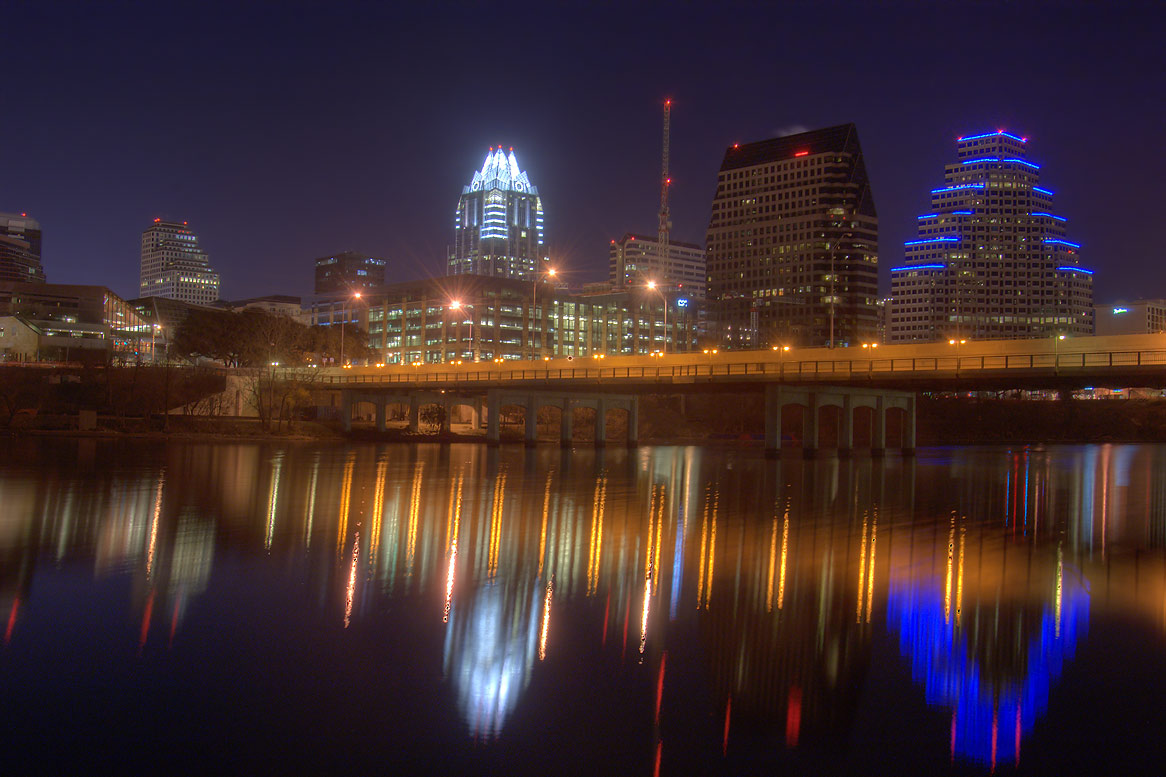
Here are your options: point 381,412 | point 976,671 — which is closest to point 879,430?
point 381,412

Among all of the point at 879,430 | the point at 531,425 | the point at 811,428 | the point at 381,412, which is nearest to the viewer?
the point at 811,428

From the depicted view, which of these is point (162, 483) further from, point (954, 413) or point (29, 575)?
point (954, 413)

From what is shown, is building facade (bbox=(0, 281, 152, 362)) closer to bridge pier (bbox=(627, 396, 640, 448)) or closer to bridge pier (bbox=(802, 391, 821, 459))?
Result: bridge pier (bbox=(627, 396, 640, 448))

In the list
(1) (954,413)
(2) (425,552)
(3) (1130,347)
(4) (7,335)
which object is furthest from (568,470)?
(4) (7,335)

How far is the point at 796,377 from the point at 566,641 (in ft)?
190

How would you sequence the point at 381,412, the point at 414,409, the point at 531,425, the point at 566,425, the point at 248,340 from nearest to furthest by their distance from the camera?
the point at 531,425
the point at 566,425
the point at 381,412
the point at 414,409
the point at 248,340

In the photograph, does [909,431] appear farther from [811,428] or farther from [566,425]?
[566,425]

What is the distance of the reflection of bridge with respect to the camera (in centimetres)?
5872

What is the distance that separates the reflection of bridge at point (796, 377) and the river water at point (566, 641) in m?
34.8

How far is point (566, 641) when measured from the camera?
1384 centimetres

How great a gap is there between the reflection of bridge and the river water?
114 ft

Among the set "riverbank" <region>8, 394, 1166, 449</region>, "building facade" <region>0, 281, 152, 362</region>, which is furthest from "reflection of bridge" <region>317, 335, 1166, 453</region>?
"building facade" <region>0, 281, 152, 362</region>

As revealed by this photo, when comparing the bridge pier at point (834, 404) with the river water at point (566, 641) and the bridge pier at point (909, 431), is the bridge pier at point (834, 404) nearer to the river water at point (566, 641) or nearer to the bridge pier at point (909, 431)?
the bridge pier at point (909, 431)

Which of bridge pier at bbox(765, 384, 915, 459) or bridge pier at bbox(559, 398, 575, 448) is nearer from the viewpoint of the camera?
bridge pier at bbox(765, 384, 915, 459)
